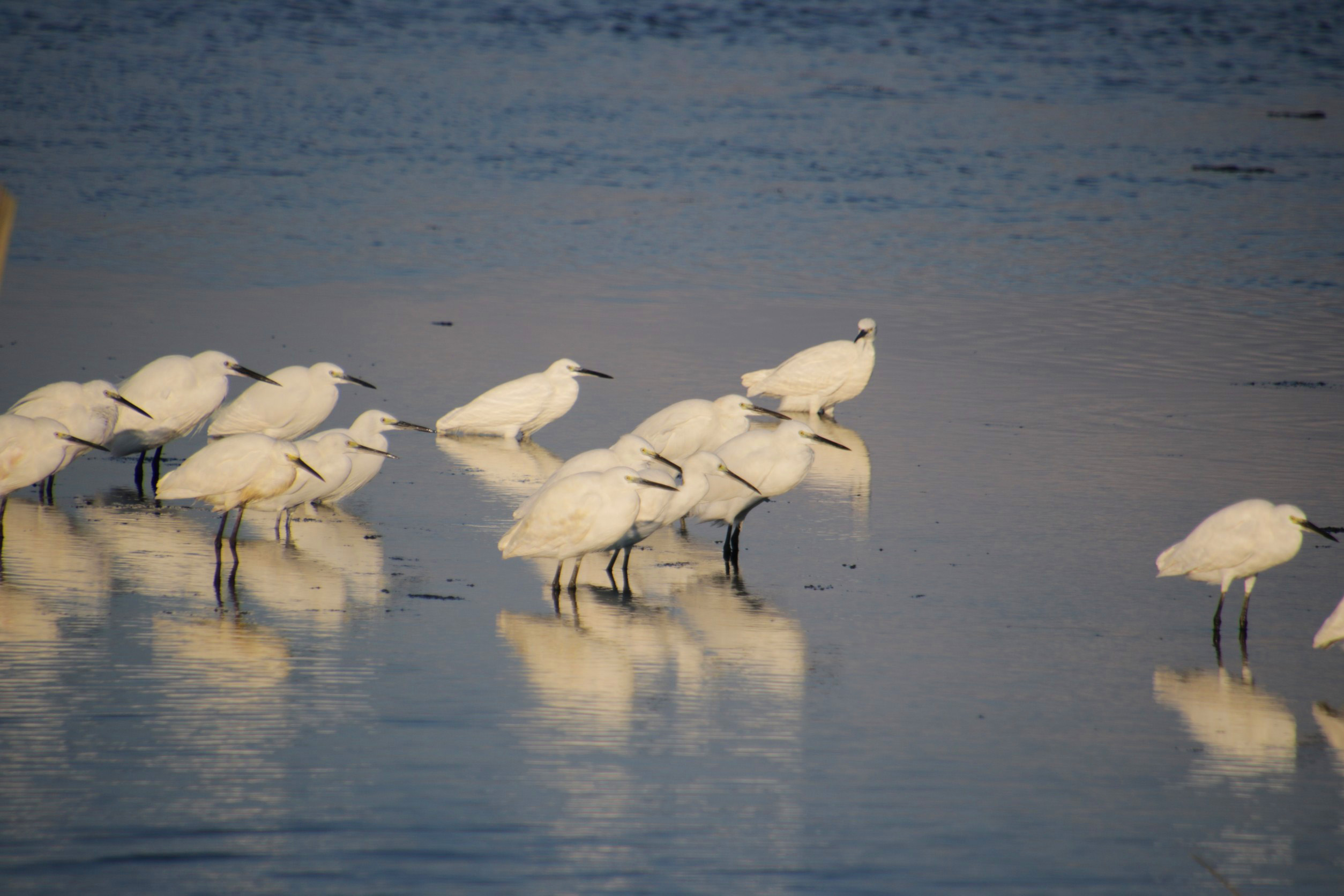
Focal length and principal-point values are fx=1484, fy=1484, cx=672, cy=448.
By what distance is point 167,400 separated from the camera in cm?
861

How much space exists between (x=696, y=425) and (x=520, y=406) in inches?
62.0

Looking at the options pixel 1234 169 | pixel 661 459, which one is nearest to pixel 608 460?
pixel 661 459

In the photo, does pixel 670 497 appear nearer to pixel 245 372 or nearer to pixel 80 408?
pixel 80 408

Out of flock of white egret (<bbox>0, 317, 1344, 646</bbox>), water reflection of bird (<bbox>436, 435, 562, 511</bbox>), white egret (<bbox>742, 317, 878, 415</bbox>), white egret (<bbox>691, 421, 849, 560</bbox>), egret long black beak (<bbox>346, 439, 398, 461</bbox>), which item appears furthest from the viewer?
white egret (<bbox>742, 317, 878, 415</bbox>)

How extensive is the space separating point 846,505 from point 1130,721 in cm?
327

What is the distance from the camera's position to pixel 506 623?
629cm

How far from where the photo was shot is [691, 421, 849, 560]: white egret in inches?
296

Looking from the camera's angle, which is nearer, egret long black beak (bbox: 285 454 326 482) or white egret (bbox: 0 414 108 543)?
white egret (bbox: 0 414 108 543)

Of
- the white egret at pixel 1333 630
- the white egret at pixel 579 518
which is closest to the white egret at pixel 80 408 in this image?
the white egret at pixel 579 518

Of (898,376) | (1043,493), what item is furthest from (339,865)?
(898,376)

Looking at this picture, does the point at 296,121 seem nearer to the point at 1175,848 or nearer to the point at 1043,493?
the point at 1043,493

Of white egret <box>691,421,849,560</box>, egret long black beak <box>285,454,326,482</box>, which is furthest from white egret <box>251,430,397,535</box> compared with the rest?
white egret <box>691,421,849,560</box>

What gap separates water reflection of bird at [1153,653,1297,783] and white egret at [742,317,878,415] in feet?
17.1

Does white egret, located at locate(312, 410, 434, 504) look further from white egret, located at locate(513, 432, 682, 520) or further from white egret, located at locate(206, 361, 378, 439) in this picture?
white egret, located at locate(513, 432, 682, 520)
